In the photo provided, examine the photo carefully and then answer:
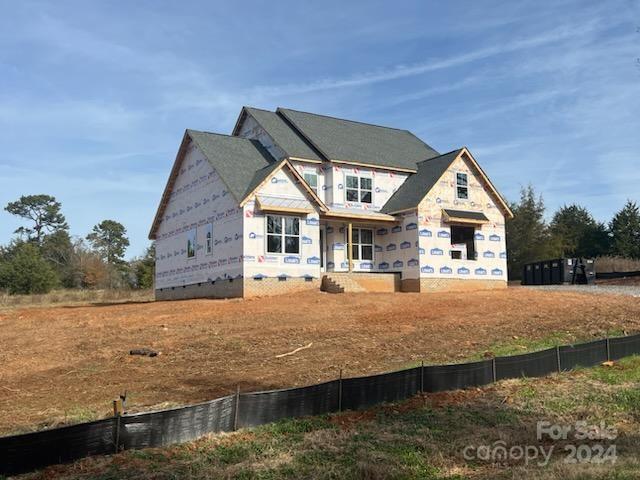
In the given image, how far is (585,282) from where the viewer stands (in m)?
34.9

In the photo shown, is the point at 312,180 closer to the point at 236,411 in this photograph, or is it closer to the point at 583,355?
the point at 583,355

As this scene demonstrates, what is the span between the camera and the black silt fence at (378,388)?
9.59 m

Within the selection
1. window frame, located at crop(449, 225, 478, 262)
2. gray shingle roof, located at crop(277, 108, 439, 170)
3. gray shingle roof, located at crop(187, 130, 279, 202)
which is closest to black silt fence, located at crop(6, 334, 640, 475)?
gray shingle roof, located at crop(187, 130, 279, 202)

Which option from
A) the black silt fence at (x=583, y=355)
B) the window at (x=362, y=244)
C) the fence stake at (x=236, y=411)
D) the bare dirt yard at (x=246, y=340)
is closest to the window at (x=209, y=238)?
the bare dirt yard at (x=246, y=340)

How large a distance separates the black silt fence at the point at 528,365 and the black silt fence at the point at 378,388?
2.25m

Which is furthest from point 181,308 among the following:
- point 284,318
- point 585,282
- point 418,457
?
point 585,282

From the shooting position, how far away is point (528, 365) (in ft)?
40.3

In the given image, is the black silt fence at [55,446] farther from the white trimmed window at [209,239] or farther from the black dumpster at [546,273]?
the black dumpster at [546,273]

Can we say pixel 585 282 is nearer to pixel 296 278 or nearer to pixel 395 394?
pixel 296 278

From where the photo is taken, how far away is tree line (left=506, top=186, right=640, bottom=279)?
51656 mm

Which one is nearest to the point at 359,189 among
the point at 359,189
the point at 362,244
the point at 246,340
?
the point at 359,189

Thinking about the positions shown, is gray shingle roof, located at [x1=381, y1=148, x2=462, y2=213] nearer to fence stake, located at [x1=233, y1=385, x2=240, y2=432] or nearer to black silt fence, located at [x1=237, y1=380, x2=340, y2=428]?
black silt fence, located at [x1=237, y1=380, x2=340, y2=428]

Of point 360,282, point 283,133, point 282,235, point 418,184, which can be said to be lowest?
point 360,282

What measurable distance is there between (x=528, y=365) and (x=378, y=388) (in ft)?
13.2
